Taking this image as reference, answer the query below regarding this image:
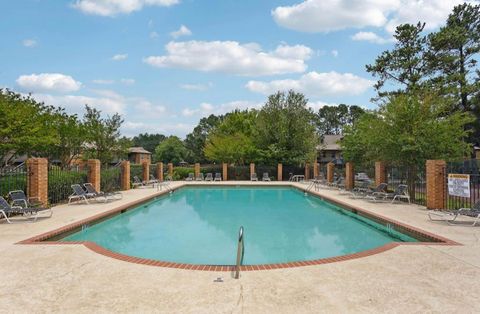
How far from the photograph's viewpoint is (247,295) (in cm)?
429

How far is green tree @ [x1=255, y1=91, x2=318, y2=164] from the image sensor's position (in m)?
33.2

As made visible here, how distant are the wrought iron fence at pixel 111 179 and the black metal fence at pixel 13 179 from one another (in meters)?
6.11

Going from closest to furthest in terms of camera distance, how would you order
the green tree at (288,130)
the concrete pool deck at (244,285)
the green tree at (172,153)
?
the concrete pool deck at (244,285) < the green tree at (288,130) < the green tree at (172,153)

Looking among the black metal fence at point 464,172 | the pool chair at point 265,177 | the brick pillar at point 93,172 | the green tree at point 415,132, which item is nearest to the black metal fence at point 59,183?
the brick pillar at point 93,172

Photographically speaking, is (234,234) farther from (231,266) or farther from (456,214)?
(456,214)

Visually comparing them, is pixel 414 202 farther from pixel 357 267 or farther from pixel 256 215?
pixel 357 267

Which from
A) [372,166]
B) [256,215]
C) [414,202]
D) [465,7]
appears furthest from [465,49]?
[256,215]

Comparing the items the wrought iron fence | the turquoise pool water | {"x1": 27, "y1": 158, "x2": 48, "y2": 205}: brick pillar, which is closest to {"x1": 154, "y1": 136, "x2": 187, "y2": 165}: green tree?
the wrought iron fence

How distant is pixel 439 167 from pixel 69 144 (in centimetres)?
1967

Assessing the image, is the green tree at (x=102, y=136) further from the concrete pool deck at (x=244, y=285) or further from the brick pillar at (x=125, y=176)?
the concrete pool deck at (x=244, y=285)

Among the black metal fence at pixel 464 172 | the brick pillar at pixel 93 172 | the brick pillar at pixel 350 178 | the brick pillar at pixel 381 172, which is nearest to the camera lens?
the black metal fence at pixel 464 172

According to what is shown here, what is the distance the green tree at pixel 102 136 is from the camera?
23.0m

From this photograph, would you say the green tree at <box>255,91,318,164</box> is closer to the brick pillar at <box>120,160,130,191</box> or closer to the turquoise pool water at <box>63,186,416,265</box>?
the brick pillar at <box>120,160,130,191</box>

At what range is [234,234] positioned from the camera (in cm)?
1008
